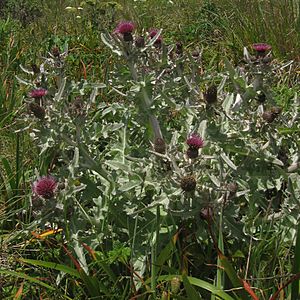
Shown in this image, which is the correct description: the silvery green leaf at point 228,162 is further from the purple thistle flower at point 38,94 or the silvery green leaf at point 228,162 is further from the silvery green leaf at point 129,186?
the purple thistle flower at point 38,94

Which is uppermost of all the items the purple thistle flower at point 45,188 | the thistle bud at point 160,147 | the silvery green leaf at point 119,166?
the thistle bud at point 160,147

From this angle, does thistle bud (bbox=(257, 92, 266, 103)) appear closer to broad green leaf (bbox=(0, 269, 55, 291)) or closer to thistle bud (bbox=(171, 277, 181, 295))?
thistle bud (bbox=(171, 277, 181, 295))

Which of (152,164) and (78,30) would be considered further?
(78,30)

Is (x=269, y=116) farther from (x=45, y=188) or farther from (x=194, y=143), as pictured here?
(x=45, y=188)

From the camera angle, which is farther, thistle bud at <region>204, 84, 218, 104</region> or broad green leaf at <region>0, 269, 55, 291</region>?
thistle bud at <region>204, 84, 218, 104</region>

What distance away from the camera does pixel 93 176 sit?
7.23 feet

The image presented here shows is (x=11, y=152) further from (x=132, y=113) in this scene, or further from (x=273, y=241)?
(x=273, y=241)

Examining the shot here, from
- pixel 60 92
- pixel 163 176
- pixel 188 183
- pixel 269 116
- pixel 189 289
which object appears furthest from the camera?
pixel 60 92

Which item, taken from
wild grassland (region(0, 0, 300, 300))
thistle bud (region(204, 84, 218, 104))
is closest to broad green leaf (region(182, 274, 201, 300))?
wild grassland (region(0, 0, 300, 300))

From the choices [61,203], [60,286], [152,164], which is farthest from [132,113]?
[60,286]

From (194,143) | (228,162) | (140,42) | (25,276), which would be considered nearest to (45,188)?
(25,276)

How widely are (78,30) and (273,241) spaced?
13.8 feet

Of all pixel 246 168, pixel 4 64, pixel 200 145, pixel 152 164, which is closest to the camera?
pixel 200 145

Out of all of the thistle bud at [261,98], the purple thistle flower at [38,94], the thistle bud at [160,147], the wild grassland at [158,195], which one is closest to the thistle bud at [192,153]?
the wild grassland at [158,195]
